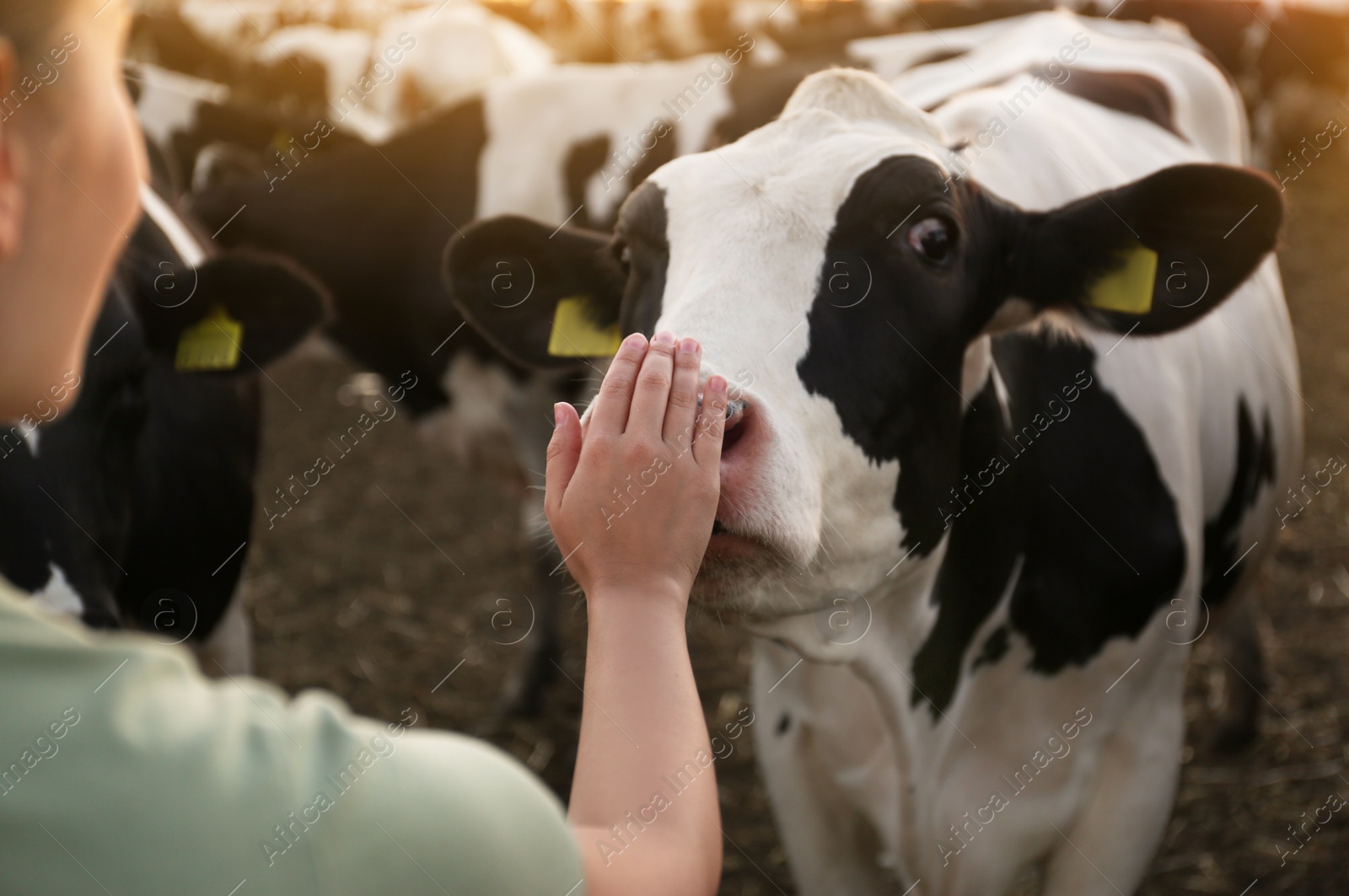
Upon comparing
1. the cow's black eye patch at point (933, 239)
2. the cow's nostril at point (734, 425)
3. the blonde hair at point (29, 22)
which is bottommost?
the cow's black eye patch at point (933, 239)

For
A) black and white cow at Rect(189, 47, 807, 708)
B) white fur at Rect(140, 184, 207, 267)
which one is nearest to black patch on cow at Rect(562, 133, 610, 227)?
black and white cow at Rect(189, 47, 807, 708)

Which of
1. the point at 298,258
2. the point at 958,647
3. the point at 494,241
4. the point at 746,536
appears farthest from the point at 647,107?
the point at 746,536

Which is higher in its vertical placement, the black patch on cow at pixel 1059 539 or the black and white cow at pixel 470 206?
the black patch on cow at pixel 1059 539

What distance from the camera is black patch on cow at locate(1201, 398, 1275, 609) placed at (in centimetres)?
264

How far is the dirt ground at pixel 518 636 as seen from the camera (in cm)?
321

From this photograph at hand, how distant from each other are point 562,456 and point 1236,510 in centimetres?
223

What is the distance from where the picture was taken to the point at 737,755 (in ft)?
12.3

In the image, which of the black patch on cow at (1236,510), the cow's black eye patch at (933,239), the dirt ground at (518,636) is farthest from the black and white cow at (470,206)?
the cow's black eye patch at (933,239)

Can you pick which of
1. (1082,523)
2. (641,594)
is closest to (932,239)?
(1082,523)

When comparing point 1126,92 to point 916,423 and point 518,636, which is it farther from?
point 518,636

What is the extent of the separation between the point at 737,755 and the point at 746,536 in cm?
252

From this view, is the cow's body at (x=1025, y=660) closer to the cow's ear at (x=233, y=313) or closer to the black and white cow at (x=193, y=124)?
the cow's ear at (x=233, y=313)

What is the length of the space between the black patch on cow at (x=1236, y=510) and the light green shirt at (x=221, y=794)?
2.32m

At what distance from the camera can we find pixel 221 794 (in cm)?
61
